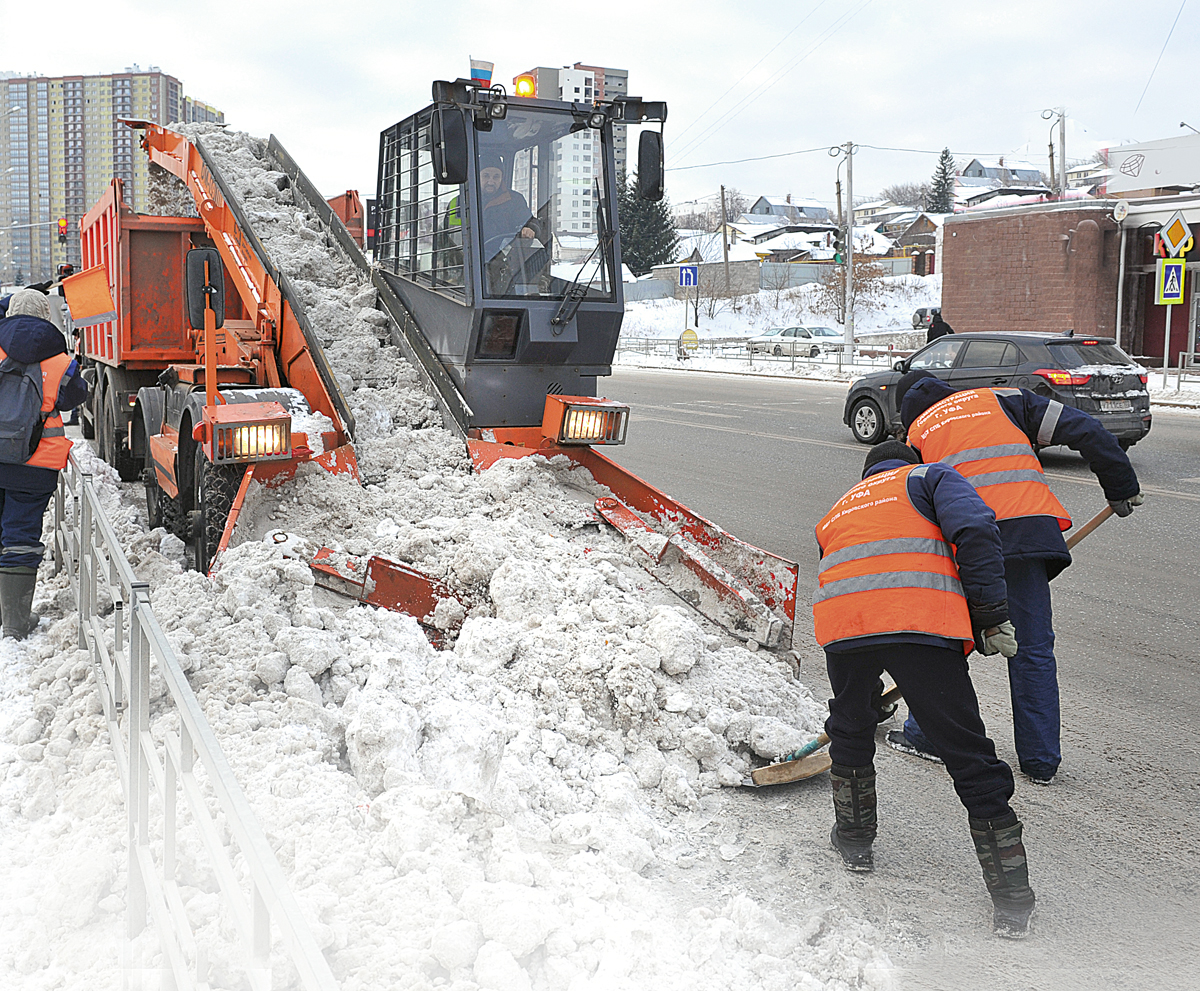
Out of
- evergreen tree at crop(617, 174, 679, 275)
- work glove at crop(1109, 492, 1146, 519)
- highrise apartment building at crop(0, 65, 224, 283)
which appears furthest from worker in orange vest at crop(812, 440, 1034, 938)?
evergreen tree at crop(617, 174, 679, 275)

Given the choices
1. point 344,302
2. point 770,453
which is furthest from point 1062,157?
point 344,302

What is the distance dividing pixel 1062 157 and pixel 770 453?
35.0 meters

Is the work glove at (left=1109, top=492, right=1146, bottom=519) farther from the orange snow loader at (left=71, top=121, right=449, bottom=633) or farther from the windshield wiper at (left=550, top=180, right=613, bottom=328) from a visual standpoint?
the windshield wiper at (left=550, top=180, right=613, bottom=328)

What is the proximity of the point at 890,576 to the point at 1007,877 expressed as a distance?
1.01 meters

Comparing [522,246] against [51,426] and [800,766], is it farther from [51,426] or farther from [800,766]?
[800,766]

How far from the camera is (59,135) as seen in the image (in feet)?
118

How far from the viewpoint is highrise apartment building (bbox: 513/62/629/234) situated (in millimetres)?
7043

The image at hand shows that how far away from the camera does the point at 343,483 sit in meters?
6.08

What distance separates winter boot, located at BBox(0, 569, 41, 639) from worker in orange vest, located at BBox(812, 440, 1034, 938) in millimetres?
3857

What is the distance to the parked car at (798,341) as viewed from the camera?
40.7 meters

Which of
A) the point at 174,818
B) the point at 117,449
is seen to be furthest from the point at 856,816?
the point at 117,449

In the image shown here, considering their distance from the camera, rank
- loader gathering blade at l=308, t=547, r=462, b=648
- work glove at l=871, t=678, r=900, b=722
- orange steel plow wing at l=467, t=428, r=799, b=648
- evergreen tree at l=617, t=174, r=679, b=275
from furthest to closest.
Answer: evergreen tree at l=617, t=174, r=679, b=275 < orange steel plow wing at l=467, t=428, r=799, b=648 < loader gathering blade at l=308, t=547, r=462, b=648 < work glove at l=871, t=678, r=900, b=722

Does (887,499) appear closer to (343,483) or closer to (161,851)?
(161,851)

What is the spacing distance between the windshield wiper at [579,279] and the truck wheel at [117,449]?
467 cm
